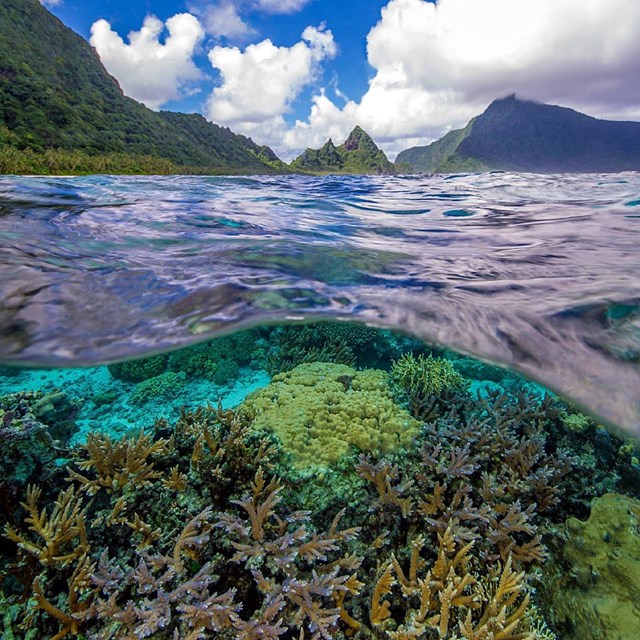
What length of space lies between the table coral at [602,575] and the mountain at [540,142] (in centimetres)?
14729

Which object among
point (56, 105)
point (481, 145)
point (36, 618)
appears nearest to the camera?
point (36, 618)

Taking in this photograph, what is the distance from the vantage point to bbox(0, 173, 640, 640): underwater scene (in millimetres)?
2924

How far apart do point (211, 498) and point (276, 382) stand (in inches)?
81.5

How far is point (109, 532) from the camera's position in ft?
11.4

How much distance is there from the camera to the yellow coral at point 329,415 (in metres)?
4.19

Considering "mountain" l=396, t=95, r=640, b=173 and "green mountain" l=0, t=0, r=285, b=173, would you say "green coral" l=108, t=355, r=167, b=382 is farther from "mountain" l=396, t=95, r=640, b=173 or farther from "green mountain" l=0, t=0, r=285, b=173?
"mountain" l=396, t=95, r=640, b=173

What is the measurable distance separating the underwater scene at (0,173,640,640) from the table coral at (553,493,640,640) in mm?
17

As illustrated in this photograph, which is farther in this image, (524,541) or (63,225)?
(63,225)

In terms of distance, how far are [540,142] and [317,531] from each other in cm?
21021

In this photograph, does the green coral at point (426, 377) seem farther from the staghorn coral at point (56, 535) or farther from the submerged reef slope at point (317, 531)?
the staghorn coral at point (56, 535)

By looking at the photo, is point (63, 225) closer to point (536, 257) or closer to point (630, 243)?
point (536, 257)

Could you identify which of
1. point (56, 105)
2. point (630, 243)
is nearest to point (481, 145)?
point (56, 105)

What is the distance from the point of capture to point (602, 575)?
10.7ft

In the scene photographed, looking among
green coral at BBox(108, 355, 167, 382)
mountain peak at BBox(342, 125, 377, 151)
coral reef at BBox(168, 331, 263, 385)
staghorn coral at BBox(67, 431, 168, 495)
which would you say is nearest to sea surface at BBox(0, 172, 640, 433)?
staghorn coral at BBox(67, 431, 168, 495)
